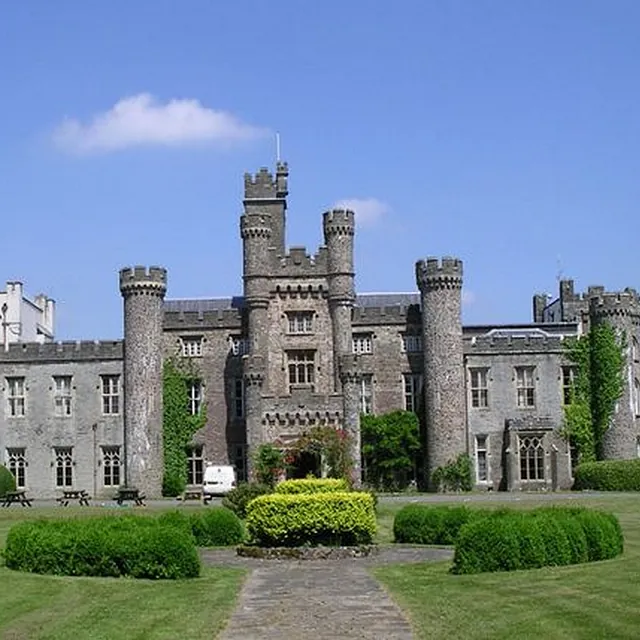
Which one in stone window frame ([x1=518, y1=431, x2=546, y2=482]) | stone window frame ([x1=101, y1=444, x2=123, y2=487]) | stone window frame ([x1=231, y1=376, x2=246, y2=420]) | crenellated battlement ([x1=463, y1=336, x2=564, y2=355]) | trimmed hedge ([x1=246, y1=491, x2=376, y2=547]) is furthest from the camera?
stone window frame ([x1=231, y1=376, x2=246, y2=420])

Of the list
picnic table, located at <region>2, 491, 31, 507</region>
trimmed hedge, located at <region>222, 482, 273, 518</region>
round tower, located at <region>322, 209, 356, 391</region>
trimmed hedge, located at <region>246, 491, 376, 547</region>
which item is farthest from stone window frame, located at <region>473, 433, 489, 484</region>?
trimmed hedge, located at <region>246, 491, 376, 547</region>

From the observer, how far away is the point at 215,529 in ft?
98.6

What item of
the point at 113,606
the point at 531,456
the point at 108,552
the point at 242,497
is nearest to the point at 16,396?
the point at 531,456

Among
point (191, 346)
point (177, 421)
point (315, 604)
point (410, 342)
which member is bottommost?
point (315, 604)

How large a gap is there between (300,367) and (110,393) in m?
9.24

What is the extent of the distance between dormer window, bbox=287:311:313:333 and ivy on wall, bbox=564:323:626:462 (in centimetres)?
1288

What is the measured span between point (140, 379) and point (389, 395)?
1195cm

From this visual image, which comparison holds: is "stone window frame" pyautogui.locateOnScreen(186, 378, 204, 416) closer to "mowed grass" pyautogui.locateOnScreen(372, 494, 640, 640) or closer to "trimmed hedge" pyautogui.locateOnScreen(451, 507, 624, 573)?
"mowed grass" pyautogui.locateOnScreen(372, 494, 640, 640)

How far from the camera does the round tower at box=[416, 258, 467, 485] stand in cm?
5688

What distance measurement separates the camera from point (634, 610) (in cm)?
1647

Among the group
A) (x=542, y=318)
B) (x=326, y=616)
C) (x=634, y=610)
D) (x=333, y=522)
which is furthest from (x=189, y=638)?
(x=542, y=318)

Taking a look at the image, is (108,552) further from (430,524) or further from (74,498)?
(74,498)

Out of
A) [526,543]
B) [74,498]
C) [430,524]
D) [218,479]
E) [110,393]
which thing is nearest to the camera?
[526,543]

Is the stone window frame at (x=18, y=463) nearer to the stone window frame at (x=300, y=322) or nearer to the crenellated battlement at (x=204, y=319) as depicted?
the crenellated battlement at (x=204, y=319)
